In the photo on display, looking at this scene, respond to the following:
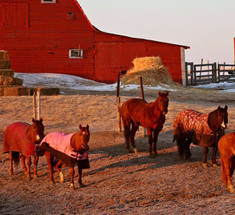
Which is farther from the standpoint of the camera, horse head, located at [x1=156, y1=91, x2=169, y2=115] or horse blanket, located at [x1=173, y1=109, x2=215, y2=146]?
horse head, located at [x1=156, y1=91, x2=169, y2=115]

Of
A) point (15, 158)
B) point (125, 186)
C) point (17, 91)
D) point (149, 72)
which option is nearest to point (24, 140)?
point (15, 158)

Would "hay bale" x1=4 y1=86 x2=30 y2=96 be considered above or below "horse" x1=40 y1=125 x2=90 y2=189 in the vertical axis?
above

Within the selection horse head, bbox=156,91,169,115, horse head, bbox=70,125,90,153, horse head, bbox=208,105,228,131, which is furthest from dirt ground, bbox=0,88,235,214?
horse head, bbox=156,91,169,115

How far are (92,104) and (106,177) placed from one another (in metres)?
9.28

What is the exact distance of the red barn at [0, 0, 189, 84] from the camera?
31141 millimetres

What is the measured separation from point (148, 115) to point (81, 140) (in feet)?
9.93

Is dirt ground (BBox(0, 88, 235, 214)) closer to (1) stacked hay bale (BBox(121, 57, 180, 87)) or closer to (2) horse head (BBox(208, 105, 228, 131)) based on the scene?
(2) horse head (BBox(208, 105, 228, 131))

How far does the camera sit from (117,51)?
31.5 metres

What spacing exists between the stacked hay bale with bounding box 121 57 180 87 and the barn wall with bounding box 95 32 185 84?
114cm

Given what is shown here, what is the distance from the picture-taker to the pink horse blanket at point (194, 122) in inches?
368

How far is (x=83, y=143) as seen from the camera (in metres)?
7.60

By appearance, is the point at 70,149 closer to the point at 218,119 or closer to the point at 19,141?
the point at 19,141

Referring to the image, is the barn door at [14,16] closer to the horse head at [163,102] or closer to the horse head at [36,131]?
the horse head at [163,102]

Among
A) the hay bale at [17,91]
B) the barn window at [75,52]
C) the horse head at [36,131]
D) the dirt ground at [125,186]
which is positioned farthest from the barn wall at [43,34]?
the horse head at [36,131]
